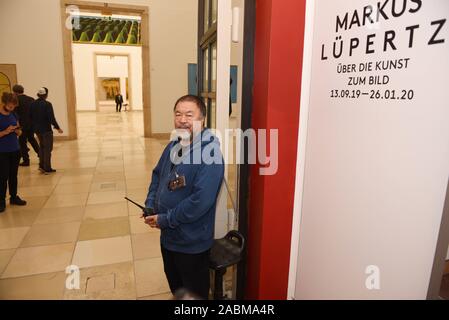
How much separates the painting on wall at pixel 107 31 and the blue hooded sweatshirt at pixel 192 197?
13.6m

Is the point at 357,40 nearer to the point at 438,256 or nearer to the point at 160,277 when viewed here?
the point at 438,256

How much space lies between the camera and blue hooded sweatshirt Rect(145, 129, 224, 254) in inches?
66.5

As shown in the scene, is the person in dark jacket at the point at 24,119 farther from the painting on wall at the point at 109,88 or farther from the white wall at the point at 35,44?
the painting on wall at the point at 109,88

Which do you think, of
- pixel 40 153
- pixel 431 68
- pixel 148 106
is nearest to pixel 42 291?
pixel 431 68

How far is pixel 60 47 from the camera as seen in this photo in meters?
8.79

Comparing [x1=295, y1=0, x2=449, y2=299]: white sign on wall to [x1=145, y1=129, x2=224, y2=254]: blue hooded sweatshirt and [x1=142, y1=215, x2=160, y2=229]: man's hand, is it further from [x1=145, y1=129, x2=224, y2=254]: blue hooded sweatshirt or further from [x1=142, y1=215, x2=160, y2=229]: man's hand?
[x1=142, y1=215, x2=160, y2=229]: man's hand

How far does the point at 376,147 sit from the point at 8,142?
4.20 metres

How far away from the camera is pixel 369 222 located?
1.38 m

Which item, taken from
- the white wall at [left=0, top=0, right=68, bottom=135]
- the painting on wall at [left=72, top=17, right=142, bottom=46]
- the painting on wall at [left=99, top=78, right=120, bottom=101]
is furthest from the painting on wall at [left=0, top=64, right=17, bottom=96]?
the painting on wall at [left=99, top=78, right=120, bottom=101]

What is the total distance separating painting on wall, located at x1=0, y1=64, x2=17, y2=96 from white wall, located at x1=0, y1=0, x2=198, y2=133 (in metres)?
0.13

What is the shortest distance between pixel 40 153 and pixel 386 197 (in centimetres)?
608

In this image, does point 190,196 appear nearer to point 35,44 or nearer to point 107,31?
point 35,44

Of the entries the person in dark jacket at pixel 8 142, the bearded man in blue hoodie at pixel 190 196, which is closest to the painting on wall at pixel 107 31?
the person in dark jacket at pixel 8 142

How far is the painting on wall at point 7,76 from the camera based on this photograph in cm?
839
